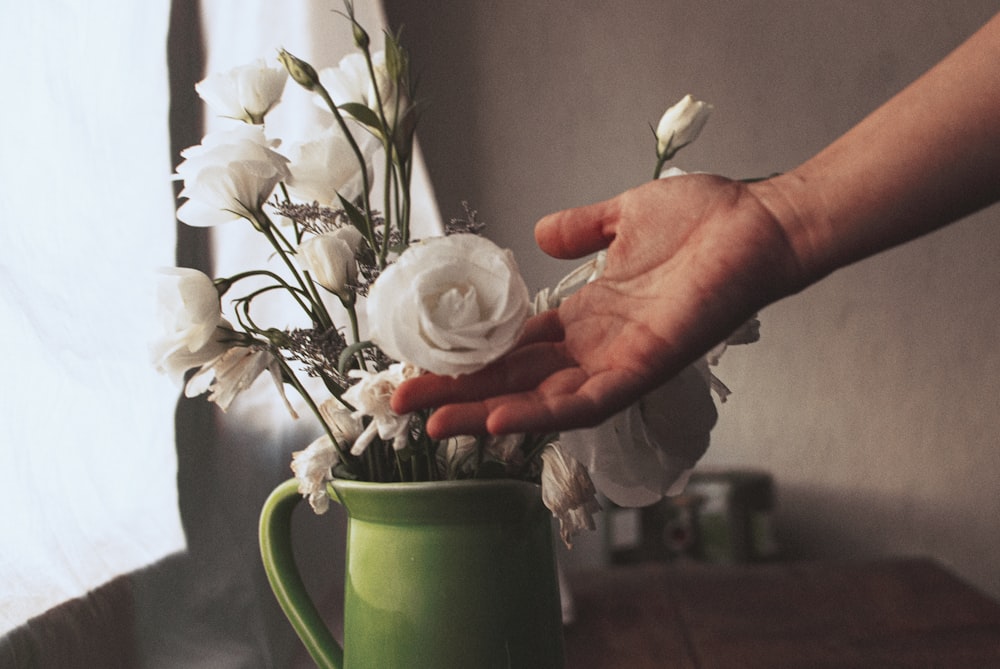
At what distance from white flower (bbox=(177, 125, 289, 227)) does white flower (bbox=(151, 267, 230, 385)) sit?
5cm

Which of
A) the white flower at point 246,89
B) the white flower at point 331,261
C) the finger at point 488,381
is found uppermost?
the white flower at point 246,89

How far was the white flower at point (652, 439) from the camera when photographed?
51 centimetres

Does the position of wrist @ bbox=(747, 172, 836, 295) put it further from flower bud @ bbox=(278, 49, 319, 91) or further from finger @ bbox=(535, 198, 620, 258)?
flower bud @ bbox=(278, 49, 319, 91)

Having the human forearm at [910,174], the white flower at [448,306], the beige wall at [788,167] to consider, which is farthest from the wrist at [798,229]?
the beige wall at [788,167]

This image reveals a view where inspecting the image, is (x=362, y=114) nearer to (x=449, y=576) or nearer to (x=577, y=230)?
(x=577, y=230)

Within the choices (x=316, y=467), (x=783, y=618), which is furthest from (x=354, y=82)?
(x=783, y=618)

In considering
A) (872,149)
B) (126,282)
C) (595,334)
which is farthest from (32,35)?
(872,149)

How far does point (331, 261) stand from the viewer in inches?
20.4

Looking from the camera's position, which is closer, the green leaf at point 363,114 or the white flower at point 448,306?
the white flower at point 448,306

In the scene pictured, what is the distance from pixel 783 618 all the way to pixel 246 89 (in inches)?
36.4

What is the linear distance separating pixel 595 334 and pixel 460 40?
173cm

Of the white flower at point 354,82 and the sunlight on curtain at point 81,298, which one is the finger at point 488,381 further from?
the sunlight on curtain at point 81,298

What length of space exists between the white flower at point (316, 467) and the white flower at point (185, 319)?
0.09m

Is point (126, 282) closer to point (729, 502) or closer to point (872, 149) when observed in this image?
point (872, 149)
